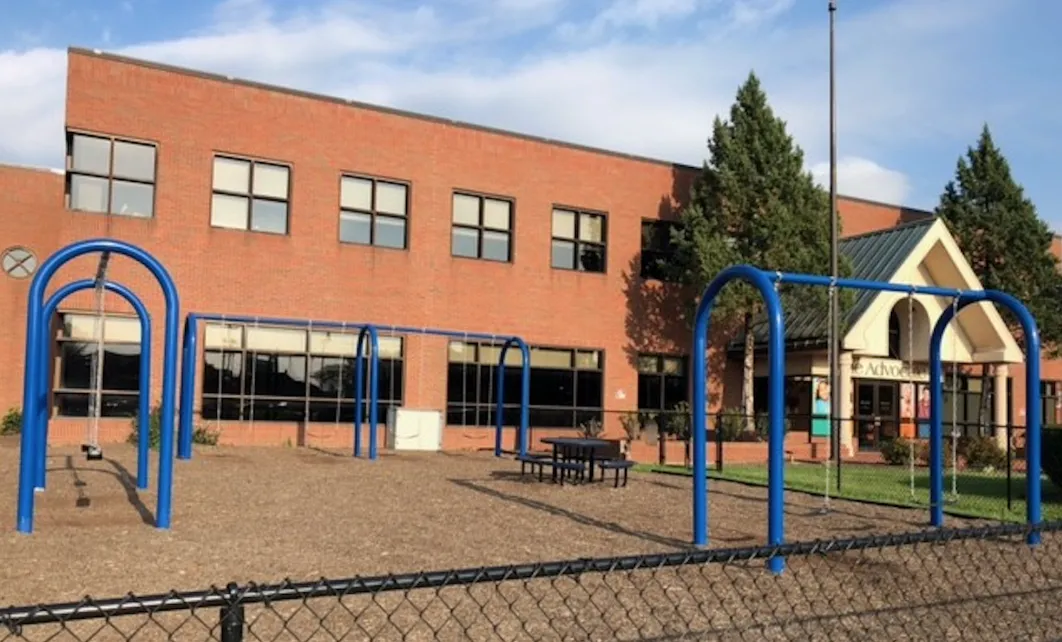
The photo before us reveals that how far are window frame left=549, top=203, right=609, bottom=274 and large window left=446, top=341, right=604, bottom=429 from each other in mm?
2185

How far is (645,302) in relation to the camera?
27141 mm

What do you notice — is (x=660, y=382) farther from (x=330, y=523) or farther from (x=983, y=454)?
(x=330, y=523)

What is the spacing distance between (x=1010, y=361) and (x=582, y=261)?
466 inches

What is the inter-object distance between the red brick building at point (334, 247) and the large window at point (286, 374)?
5 centimetres

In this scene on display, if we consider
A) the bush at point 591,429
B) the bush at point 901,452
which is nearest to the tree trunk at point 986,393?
the bush at point 901,452

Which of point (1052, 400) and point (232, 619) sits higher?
point (1052, 400)

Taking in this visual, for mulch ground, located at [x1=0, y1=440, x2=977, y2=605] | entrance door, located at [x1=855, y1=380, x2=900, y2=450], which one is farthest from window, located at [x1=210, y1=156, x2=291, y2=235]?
entrance door, located at [x1=855, y1=380, x2=900, y2=450]

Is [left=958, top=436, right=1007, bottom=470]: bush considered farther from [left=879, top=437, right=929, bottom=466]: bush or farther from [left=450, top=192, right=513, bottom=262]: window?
[left=450, top=192, right=513, bottom=262]: window

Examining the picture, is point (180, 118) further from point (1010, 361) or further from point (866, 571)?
point (1010, 361)

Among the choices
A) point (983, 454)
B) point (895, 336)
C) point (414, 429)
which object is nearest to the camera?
point (983, 454)

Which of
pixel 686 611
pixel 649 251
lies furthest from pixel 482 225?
pixel 686 611

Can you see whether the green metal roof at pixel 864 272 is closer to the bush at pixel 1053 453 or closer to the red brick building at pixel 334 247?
the red brick building at pixel 334 247

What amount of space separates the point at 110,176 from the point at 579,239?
11572 millimetres

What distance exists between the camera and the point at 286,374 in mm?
22812
